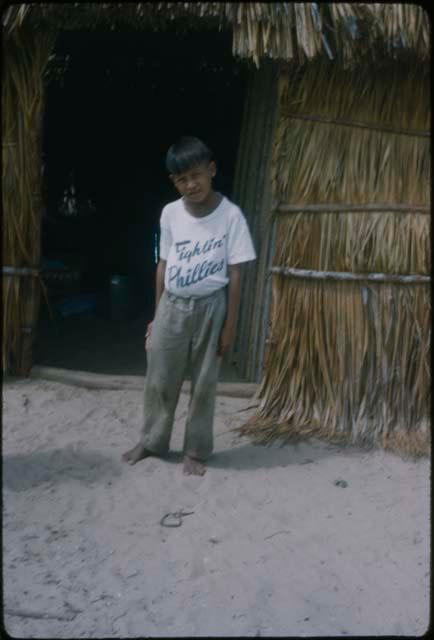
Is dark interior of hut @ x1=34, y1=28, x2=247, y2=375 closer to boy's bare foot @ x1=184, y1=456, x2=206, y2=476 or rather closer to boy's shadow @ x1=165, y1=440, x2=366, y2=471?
boy's shadow @ x1=165, y1=440, x2=366, y2=471

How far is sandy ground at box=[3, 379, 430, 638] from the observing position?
2594mm

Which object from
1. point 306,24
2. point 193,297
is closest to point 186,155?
point 193,297

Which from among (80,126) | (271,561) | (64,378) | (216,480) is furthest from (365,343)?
(80,126)

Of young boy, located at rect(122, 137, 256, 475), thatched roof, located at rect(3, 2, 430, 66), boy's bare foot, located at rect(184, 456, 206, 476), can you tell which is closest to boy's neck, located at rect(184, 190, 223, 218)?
young boy, located at rect(122, 137, 256, 475)

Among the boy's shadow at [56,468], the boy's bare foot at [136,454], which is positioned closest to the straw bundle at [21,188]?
the boy's shadow at [56,468]

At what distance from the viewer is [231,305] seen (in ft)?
11.2

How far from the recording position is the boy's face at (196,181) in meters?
3.22

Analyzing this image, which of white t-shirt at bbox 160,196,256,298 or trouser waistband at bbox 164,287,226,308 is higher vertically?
white t-shirt at bbox 160,196,256,298

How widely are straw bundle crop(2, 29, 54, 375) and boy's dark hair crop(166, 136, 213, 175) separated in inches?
66.6

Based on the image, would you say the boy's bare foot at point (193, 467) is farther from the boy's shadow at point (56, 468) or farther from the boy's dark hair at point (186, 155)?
the boy's dark hair at point (186, 155)

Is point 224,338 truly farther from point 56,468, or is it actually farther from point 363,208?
point 363,208

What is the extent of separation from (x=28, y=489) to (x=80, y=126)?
5687 mm

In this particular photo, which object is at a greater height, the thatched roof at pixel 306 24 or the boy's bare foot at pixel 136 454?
the thatched roof at pixel 306 24

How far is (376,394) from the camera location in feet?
14.0
